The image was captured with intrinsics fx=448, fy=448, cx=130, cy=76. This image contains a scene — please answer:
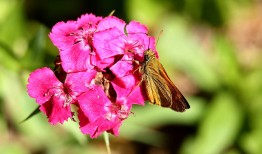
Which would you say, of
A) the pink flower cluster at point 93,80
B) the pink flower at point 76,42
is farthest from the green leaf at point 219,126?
the pink flower at point 76,42

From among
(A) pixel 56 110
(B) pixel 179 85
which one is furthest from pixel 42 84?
(B) pixel 179 85

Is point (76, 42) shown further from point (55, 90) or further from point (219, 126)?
point (219, 126)

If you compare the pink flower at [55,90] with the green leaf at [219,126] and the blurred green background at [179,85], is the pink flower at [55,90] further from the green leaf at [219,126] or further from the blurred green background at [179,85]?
the green leaf at [219,126]

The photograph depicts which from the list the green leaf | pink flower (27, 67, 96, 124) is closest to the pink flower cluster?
pink flower (27, 67, 96, 124)

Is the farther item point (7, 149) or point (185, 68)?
point (185, 68)

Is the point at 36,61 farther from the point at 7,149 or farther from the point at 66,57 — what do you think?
the point at 7,149

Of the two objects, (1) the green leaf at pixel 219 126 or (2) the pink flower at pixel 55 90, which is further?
(1) the green leaf at pixel 219 126

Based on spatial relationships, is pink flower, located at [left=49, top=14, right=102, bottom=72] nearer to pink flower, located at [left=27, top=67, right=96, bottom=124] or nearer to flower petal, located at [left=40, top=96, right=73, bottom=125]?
pink flower, located at [left=27, top=67, right=96, bottom=124]

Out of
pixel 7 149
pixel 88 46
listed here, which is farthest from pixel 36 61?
pixel 7 149
